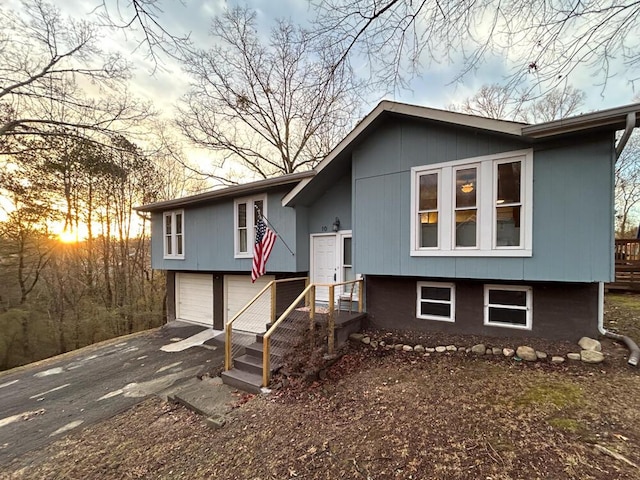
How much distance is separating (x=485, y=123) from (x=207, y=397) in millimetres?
7060

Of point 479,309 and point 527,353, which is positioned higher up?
point 479,309

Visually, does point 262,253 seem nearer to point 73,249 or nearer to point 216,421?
point 216,421

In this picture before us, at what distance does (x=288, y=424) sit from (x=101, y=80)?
35.6 ft

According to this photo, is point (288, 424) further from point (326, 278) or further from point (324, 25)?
point (324, 25)

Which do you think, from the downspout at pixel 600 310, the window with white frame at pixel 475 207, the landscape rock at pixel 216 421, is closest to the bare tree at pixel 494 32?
the downspout at pixel 600 310

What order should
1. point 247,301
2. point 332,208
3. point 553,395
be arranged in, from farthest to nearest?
1. point 247,301
2. point 332,208
3. point 553,395

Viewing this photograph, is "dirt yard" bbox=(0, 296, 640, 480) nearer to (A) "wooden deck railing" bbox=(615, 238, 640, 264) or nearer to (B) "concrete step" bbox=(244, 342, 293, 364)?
(B) "concrete step" bbox=(244, 342, 293, 364)

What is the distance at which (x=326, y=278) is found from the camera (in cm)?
805

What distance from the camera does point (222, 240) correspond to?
31.7 ft

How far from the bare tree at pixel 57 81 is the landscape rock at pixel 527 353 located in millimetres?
12313

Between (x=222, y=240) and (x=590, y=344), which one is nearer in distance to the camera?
(x=590, y=344)

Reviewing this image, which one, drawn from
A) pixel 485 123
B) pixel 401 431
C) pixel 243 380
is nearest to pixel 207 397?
pixel 243 380

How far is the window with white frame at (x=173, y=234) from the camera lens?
1130 centimetres

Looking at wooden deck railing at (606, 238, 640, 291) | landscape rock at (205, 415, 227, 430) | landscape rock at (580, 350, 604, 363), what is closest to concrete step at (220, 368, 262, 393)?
landscape rock at (205, 415, 227, 430)
